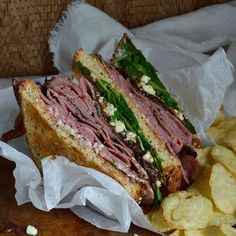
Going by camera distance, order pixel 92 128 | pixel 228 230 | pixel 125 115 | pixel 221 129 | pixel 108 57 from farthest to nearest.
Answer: pixel 108 57 → pixel 221 129 → pixel 125 115 → pixel 92 128 → pixel 228 230

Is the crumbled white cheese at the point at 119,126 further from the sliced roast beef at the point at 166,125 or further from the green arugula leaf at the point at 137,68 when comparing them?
the green arugula leaf at the point at 137,68

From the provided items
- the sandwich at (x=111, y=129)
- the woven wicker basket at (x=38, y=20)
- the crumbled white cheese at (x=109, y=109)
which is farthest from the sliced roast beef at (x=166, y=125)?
the woven wicker basket at (x=38, y=20)

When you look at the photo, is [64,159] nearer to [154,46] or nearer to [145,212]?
[145,212]

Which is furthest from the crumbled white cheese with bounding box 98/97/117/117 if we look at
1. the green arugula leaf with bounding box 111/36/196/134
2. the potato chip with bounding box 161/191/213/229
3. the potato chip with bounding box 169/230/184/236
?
the potato chip with bounding box 169/230/184/236

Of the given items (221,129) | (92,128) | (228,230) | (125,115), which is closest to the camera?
(228,230)

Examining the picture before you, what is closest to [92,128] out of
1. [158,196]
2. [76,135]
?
[76,135]

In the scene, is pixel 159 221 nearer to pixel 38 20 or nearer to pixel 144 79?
pixel 144 79
